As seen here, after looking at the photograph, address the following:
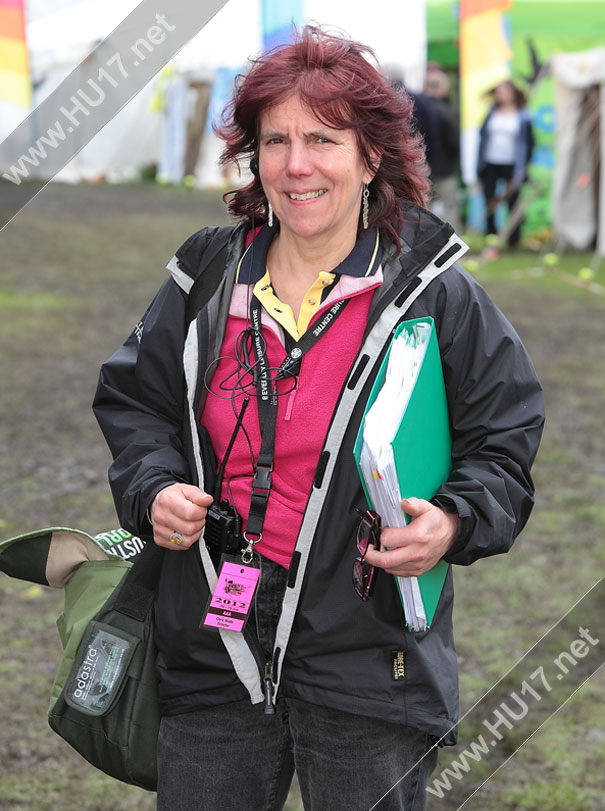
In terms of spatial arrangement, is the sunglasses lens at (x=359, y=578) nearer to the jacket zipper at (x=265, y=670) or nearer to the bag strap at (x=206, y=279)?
the jacket zipper at (x=265, y=670)

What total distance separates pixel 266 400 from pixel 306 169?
0.44 meters

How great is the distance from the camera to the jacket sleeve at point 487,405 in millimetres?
1925

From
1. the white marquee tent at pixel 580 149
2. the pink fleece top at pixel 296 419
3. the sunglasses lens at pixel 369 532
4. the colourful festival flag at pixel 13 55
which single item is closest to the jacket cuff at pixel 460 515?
the sunglasses lens at pixel 369 532

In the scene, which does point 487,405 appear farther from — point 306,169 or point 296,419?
point 306,169

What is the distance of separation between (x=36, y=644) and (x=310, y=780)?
93.3 inches

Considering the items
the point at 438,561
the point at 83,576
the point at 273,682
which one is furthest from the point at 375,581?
the point at 83,576

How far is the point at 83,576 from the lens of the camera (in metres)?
2.25

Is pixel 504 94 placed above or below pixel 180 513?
above

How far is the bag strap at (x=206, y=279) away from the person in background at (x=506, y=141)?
1358 cm

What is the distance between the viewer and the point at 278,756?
210 cm

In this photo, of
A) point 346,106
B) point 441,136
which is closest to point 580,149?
point 441,136

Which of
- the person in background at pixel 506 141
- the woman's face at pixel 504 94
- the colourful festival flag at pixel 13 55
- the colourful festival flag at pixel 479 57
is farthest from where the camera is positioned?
the colourful festival flag at pixel 479 57

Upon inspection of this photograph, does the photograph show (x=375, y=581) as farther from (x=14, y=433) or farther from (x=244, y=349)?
(x=14, y=433)

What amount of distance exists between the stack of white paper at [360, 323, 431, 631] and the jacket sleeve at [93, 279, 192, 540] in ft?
1.49
